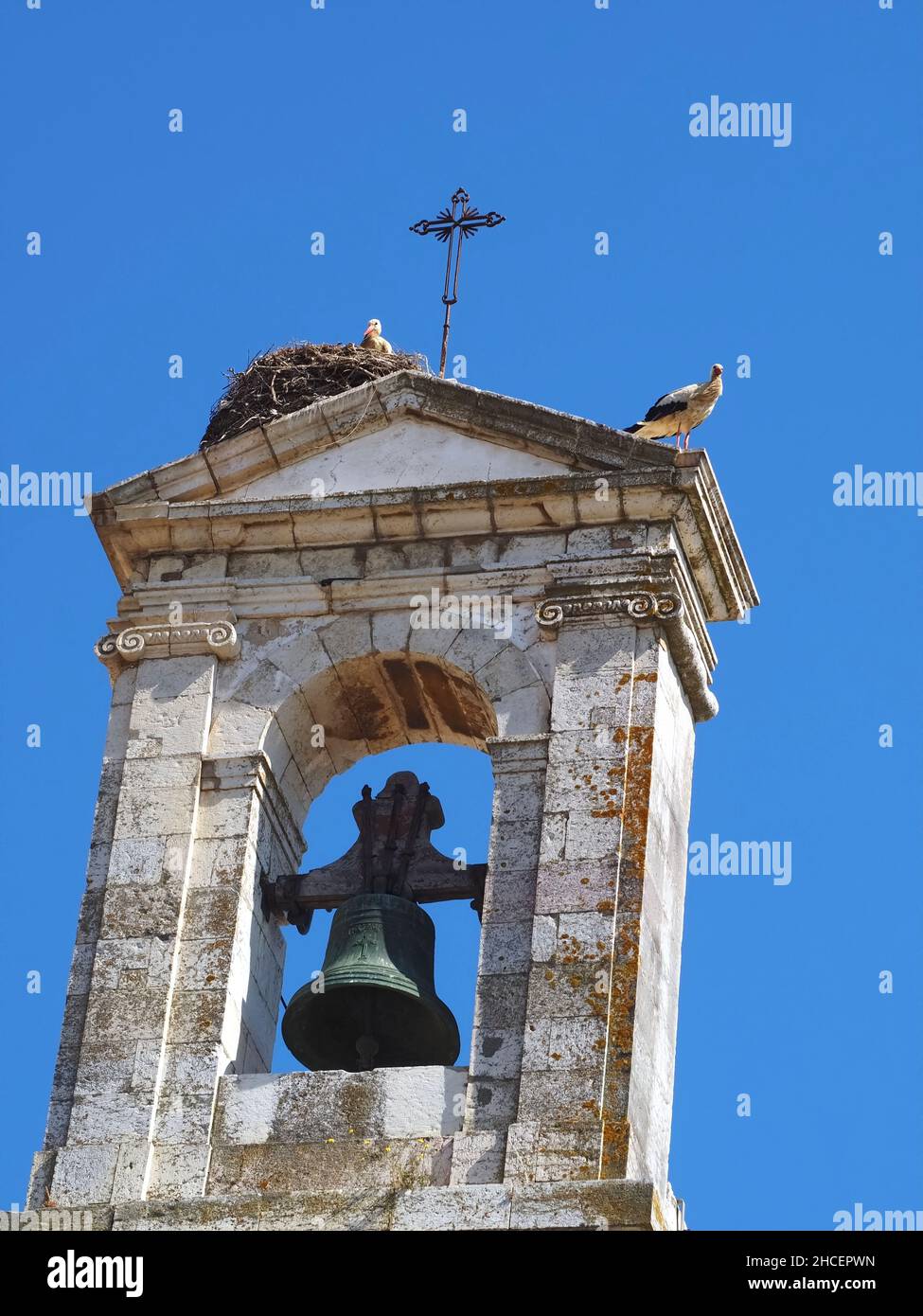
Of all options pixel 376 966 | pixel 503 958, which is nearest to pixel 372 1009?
pixel 376 966

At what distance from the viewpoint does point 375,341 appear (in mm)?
23734

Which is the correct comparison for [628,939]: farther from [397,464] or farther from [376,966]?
[397,464]

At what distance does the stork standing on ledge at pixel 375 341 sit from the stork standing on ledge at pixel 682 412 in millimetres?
3571

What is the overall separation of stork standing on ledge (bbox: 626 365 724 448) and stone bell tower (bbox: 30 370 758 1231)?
1.96 ft

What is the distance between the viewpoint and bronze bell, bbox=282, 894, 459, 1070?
61.5 ft

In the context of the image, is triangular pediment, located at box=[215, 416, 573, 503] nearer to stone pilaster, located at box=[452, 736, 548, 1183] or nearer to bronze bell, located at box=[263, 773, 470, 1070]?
stone pilaster, located at box=[452, 736, 548, 1183]

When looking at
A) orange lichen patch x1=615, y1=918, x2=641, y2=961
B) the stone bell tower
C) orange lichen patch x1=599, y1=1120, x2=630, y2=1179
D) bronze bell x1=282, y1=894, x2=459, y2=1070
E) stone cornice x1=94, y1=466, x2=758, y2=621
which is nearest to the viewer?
orange lichen patch x1=599, y1=1120, x2=630, y2=1179

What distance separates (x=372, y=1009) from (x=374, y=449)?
2903 millimetres

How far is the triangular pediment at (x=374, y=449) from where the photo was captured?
19.9 metres

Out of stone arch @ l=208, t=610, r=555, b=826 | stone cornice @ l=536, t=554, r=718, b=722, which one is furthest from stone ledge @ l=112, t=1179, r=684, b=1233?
stone cornice @ l=536, t=554, r=718, b=722

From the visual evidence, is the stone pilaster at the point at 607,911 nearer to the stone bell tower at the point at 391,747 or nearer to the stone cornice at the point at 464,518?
the stone bell tower at the point at 391,747

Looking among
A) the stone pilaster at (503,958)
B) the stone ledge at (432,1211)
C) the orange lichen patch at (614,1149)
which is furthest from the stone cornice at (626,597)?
the stone ledge at (432,1211)
